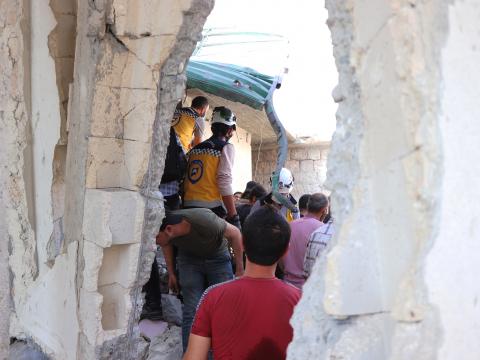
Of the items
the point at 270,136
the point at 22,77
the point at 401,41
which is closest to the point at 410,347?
the point at 401,41

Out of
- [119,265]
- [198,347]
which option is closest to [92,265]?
[119,265]

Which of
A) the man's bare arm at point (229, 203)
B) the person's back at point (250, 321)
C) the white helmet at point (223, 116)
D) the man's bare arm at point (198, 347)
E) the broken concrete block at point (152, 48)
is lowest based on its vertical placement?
the man's bare arm at point (198, 347)

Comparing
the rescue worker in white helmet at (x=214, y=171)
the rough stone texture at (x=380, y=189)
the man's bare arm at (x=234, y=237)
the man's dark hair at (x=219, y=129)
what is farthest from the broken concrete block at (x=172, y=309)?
the rough stone texture at (x=380, y=189)

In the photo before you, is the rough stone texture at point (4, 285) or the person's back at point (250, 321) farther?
the rough stone texture at point (4, 285)

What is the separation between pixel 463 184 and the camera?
122cm

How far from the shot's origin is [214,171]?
13.5 feet

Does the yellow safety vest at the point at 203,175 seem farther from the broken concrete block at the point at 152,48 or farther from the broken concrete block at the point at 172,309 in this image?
the broken concrete block at the point at 152,48

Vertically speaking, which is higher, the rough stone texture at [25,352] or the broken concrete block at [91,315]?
the broken concrete block at [91,315]

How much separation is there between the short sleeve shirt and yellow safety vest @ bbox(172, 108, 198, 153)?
91cm

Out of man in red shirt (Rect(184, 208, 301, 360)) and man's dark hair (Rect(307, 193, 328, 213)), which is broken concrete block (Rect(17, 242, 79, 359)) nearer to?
man in red shirt (Rect(184, 208, 301, 360))

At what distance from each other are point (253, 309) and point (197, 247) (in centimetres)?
161

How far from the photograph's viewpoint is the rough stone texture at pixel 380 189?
1.19 m

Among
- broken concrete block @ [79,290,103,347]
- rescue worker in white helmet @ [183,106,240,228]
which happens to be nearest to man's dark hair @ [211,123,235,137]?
rescue worker in white helmet @ [183,106,240,228]

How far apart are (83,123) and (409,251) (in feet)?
6.62
